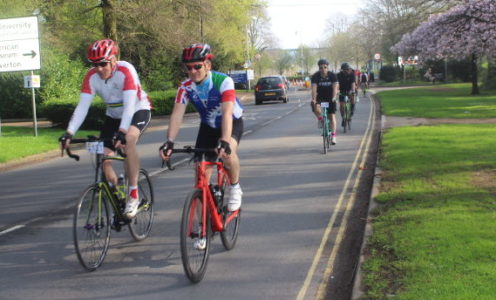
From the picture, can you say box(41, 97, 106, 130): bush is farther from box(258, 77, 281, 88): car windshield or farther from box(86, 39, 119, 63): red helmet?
box(86, 39, 119, 63): red helmet

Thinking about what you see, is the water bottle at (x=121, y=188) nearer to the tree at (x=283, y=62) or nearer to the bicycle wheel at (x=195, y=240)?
the bicycle wheel at (x=195, y=240)

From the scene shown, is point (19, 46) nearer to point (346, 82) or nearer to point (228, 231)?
point (346, 82)

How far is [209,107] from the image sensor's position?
562 centimetres

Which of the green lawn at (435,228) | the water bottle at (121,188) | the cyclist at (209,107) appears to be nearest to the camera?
the green lawn at (435,228)

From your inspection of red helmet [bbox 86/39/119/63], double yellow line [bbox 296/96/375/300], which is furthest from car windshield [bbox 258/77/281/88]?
red helmet [bbox 86/39/119/63]

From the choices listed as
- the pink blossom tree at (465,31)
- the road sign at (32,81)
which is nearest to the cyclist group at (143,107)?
the road sign at (32,81)

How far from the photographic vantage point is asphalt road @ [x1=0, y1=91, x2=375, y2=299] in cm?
497

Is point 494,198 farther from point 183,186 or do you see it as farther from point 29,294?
point 29,294

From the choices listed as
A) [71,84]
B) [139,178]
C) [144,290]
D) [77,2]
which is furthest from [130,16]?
[144,290]

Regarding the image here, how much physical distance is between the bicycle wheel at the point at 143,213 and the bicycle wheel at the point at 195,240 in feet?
4.51

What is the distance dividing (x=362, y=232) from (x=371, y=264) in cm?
149

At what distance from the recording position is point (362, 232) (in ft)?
21.8

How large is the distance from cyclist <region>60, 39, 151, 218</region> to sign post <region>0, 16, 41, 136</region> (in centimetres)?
A: 1478

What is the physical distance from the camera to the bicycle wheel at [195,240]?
15.8 ft
